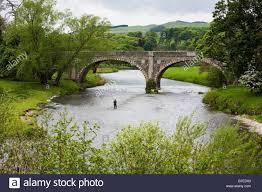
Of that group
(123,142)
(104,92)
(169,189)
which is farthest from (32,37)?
(169,189)

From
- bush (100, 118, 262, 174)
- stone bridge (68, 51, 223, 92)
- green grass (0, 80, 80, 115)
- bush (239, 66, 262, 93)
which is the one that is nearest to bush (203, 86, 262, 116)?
bush (239, 66, 262, 93)

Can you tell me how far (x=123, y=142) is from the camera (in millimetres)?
26031

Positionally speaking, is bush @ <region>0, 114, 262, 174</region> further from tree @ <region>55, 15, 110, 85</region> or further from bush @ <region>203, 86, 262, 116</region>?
tree @ <region>55, 15, 110, 85</region>

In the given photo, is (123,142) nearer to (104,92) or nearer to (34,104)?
(34,104)

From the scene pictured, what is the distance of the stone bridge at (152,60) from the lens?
10369 cm

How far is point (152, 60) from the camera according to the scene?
354 ft

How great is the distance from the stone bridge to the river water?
22.1ft

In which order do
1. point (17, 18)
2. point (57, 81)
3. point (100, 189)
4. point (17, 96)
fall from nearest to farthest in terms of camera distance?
1. point (100, 189)
2. point (17, 96)
3. point (17, 18)
4. point (57, 81)

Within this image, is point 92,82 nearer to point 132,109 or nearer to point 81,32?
point 81,32

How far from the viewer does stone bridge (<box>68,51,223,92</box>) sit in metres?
104

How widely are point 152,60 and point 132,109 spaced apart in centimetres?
3557

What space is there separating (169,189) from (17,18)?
239ft

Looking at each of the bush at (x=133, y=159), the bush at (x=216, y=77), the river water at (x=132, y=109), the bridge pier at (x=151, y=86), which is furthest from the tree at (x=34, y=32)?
the bush at (x=133, y=159)

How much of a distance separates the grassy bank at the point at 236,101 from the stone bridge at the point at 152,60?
2180 cm
